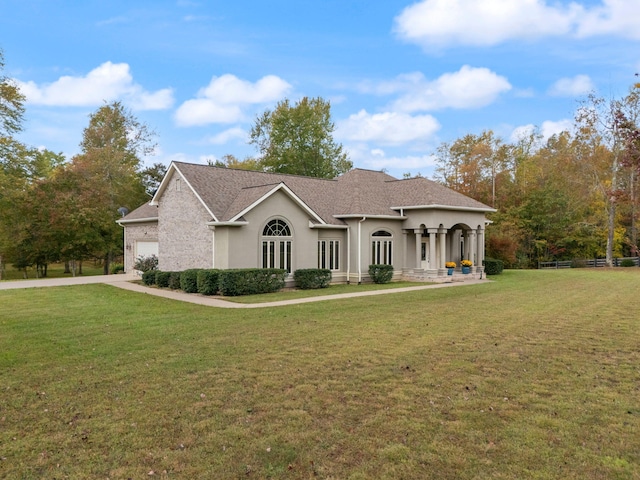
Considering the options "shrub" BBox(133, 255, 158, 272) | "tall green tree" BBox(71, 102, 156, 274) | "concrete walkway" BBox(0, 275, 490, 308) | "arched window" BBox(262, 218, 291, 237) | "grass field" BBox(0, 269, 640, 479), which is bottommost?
"grass field" BBox(0, 269, 640, 479)

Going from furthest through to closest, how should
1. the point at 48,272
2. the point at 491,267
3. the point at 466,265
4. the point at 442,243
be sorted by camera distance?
the point at 48,272
the point at 491,267
the point at 466,265
the point at 442,243

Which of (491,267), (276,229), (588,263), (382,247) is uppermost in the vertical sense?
(276,229)

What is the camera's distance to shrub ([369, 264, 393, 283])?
22.6 metres

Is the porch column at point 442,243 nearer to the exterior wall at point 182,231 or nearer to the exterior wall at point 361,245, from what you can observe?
the exterior wall at point 361,245

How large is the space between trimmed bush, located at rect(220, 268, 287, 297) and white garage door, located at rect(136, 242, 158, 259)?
977 centimetres

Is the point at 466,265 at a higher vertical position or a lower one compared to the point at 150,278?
higher

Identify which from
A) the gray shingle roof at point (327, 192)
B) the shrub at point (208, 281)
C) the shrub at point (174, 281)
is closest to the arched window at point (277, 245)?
the gray shingle roof at point (327, 192)

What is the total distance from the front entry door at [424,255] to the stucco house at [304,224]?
0.06 m

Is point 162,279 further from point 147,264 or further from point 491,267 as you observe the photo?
point 491,267

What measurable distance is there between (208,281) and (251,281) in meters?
1.65

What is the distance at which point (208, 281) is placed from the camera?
17234 mm

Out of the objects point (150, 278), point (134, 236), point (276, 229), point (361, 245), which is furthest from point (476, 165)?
point (150, 278)

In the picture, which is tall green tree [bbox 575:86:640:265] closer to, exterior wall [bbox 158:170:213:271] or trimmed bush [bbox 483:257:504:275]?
trimmed bush [bbox 483:257:504:275]

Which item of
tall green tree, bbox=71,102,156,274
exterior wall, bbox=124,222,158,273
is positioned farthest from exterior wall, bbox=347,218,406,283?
tall green tree, bbox=71,102,156,274
